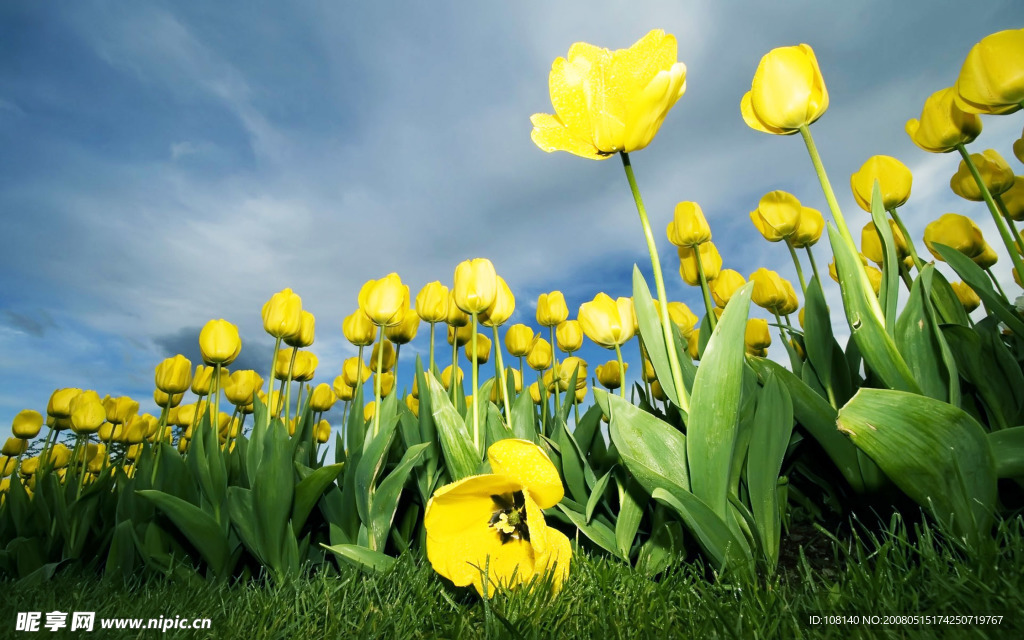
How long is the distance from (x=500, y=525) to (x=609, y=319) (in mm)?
1227

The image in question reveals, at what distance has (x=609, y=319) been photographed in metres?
2.33

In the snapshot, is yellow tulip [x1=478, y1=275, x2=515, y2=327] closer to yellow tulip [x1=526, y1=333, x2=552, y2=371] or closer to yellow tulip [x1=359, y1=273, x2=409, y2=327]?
yellow tulip [x1=359, y1=273, x2=409, y2=327]

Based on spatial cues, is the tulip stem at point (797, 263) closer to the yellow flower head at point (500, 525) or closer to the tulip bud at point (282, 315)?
the yellow flower head at point (500, 525)

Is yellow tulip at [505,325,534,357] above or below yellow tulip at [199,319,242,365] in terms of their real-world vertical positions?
below

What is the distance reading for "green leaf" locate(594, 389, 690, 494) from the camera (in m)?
1.41

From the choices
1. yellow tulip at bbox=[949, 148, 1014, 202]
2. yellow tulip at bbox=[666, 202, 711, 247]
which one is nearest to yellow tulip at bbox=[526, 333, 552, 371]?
yellow tulip at bbox=[666, 202, 711, 247]

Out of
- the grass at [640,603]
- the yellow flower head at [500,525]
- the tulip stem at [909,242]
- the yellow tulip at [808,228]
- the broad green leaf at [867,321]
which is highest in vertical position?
the yellow tulip at [808,228]

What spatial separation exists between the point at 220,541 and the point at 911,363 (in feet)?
8.52

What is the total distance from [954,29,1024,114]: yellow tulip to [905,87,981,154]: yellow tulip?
195 mm

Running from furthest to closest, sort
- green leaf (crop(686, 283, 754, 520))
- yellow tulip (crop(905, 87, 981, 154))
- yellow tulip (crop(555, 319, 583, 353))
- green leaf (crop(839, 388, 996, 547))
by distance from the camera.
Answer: yellow tulip (crop(555, 319, 583, 353)) < yellow tulip (crop(905, 87, 981, 154)) < green leaf (crop(686, 283, 754, 520)) < green leaf (crop(839, 388, 996, 547))

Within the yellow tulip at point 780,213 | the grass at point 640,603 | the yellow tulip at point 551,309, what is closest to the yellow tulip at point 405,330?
the yellow tulip at point 551,309

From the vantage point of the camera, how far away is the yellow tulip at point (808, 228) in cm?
221

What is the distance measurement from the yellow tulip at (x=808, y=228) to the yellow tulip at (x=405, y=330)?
6.30ft

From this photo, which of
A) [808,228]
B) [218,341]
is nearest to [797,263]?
[808,228]
